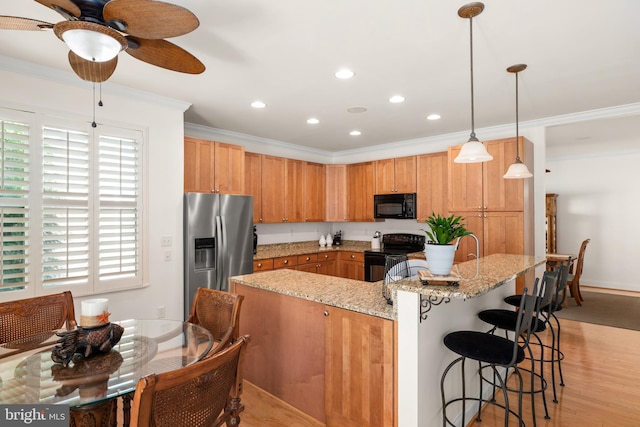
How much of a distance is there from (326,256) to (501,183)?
9.06 ft

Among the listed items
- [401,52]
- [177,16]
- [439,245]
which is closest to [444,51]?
[401,52]

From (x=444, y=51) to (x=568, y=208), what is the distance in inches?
250

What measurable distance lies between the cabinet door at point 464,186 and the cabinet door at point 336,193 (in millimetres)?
2022

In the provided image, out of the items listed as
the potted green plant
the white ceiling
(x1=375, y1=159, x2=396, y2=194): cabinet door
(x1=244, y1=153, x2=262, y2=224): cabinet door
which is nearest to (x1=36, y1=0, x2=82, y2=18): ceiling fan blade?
the white ceiling

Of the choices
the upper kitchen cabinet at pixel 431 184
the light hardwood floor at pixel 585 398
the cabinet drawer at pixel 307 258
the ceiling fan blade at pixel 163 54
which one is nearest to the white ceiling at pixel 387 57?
the ceiling fan blade at pixel 163 54

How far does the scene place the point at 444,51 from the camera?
7.95 feet

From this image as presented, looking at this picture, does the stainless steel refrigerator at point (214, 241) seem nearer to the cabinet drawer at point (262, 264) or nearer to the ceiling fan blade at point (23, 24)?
the cabinet drawer at point (262, 264)

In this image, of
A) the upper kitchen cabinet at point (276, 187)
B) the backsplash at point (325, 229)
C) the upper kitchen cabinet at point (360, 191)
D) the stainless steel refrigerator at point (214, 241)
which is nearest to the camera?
the stainless steel refrigerator at point (214, 241)

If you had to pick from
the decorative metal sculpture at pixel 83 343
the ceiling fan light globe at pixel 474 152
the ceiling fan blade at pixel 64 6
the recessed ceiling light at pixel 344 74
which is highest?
the recessed ceiling light at pixel 344 74

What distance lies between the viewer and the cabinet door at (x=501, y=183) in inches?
153

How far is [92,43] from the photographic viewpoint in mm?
1479

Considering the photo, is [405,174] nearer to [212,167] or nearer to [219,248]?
[212,167]

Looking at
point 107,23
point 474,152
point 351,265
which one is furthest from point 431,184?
point 107,23

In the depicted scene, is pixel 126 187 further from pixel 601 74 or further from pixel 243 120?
pixel 601 74
